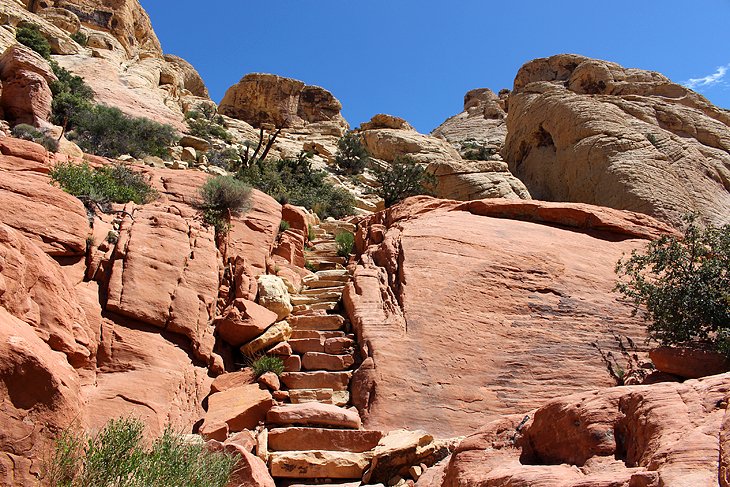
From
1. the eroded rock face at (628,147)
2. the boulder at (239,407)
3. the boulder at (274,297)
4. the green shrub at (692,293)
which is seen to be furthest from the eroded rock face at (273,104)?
the boulder at (239,407)

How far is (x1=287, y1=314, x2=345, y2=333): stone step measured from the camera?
9.12 m

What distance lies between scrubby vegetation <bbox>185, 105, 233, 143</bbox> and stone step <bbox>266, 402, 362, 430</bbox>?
22.2m

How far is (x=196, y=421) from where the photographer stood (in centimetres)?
680

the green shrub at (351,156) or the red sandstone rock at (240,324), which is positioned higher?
the green shrub at (351,156)

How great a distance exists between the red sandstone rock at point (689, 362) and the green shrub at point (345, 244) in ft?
23.7

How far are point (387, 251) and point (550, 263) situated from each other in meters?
2.92

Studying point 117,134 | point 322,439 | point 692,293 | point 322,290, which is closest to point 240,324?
point 322,439

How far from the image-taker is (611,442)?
3.97 m

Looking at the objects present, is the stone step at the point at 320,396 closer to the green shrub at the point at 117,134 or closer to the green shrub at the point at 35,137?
the green shrub at the point at 35,137

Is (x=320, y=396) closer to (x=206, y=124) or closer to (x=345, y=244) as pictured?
(x=345, y=244)

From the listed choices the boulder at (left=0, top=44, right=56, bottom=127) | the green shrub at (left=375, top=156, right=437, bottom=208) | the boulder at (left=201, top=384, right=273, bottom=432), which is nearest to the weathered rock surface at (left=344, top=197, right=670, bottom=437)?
the boulder at (left=201, top=384, right=273, bottom=432)

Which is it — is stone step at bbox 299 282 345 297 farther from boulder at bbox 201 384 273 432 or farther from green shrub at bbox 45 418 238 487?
green shrub at bbox 45 418 238 487

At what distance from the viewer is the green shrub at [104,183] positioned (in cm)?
894

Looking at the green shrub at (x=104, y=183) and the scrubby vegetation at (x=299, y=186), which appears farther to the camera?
the scrubby vegetation at (x=299, y=186)
